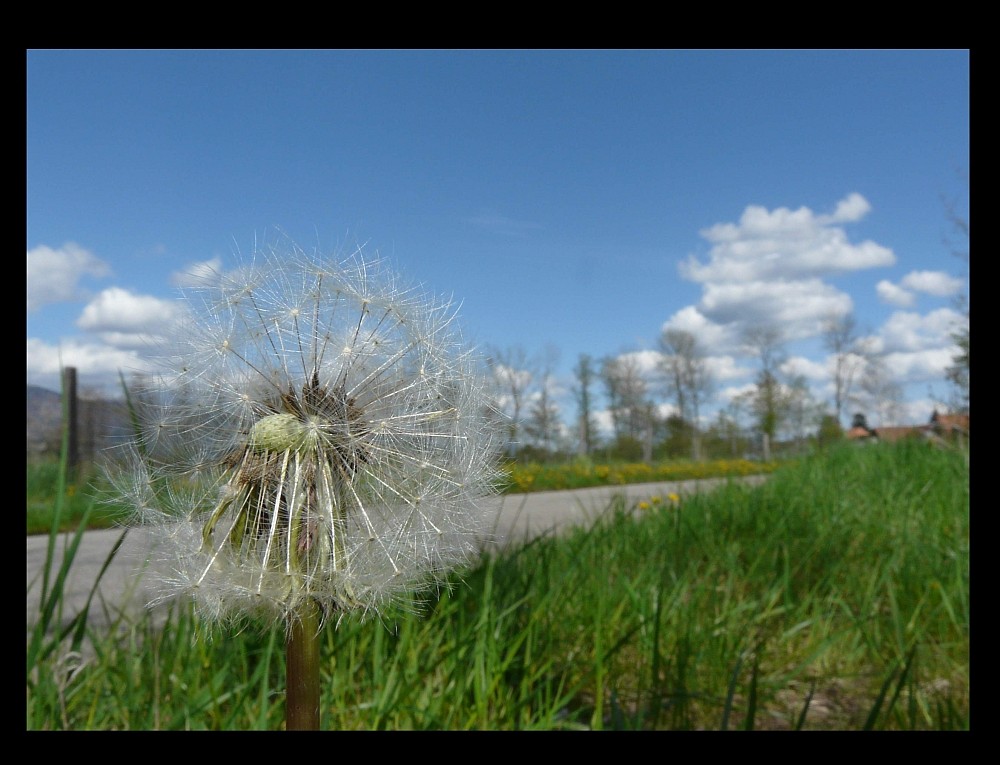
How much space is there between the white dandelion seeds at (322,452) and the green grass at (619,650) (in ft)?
0.36

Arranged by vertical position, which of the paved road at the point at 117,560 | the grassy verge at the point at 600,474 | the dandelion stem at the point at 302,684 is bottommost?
the grassy verge at the point at 600,474

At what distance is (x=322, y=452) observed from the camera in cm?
91

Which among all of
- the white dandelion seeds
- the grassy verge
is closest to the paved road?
the white dandelion seeds

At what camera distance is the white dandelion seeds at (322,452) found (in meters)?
0.92

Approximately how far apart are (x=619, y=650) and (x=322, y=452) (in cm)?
268

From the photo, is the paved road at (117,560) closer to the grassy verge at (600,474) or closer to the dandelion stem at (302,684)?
the dandelion stem at (302,684)

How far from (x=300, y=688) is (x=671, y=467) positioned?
20409 millimetres

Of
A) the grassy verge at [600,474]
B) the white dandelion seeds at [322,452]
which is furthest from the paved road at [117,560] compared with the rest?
the grassy verge at [600,474]

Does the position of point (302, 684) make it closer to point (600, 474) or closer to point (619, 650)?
point (619, 650)

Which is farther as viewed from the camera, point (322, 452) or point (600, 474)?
point (600, 474)

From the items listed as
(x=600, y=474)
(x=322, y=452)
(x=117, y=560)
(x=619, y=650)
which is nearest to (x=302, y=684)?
(x=322, y=452)
